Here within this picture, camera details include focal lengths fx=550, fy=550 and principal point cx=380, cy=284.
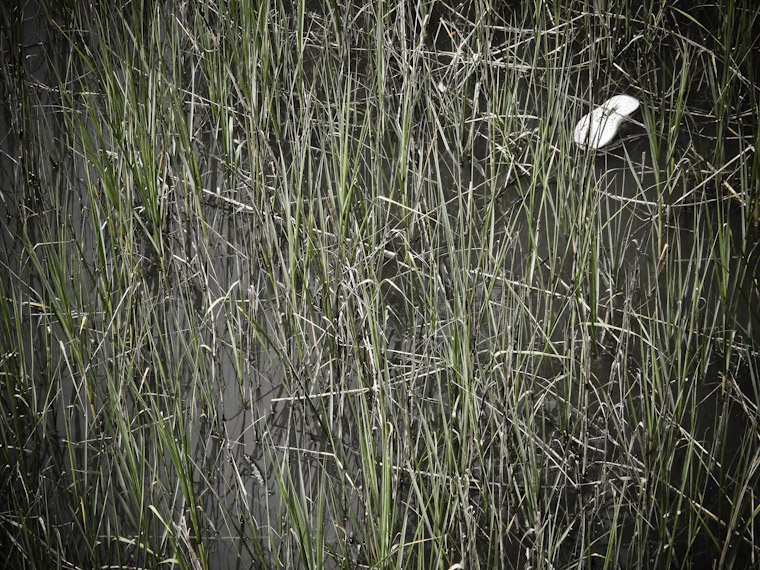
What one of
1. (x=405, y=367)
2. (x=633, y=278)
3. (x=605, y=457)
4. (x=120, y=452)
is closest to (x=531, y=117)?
(x=633, y=278)

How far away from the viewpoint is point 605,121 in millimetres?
987

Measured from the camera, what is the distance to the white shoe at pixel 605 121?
98 cm

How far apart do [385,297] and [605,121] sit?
51cm

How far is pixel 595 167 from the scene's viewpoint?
3.28 ft

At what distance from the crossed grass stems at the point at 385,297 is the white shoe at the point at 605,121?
0.07ft

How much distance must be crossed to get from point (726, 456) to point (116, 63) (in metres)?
1.35

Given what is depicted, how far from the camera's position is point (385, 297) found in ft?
3.31

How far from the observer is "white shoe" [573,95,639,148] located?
38.7 inches

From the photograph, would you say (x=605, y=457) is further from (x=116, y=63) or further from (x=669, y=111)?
(x=116, y=63)

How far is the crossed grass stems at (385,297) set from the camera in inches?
37.4

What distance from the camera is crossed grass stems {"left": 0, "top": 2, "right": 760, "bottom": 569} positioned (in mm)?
949

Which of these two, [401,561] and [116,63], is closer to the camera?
[401,561]

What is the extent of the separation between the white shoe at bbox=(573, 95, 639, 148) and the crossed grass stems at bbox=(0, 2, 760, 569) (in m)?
0.02

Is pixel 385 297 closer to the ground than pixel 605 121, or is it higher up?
closer to the ground
